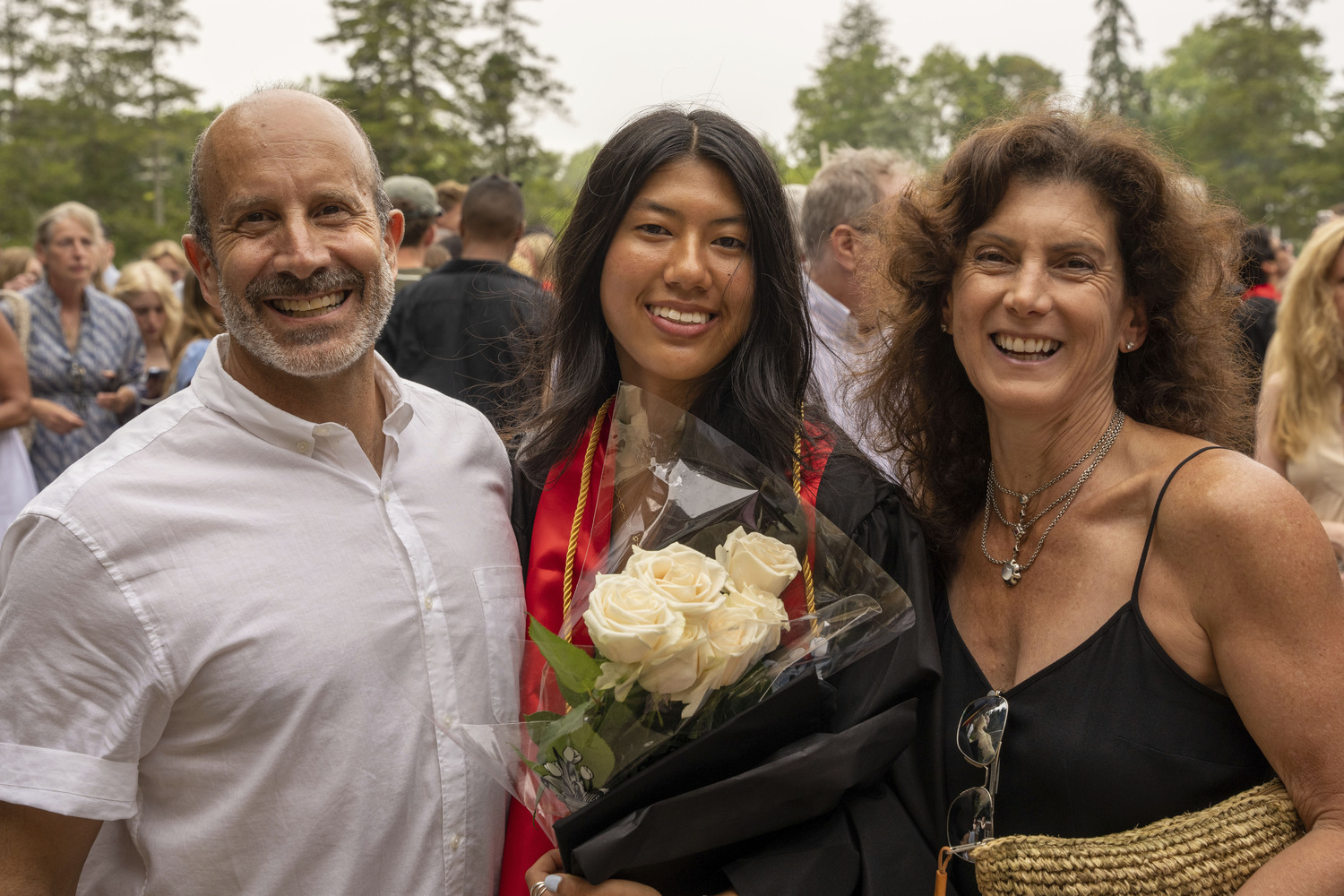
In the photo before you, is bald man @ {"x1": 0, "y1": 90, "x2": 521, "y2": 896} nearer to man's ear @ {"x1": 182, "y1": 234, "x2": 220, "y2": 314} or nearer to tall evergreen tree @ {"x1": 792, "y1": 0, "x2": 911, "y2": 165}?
man's ear @ {"x1": 182, "y1": 234, "x2": 220, "y2": 314}

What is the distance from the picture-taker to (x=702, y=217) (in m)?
2.36

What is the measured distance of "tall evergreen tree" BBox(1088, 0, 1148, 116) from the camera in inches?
1655

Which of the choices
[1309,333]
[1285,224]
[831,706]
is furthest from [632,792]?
[1285,224]

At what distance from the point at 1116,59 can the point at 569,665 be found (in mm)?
47091

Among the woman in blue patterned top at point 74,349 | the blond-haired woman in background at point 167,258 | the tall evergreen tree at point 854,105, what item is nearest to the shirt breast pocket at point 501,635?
the woman in blue patterned top at point 74,349

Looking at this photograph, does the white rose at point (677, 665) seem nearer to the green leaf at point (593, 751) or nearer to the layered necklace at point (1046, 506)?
the green leaf at point (593, 751)

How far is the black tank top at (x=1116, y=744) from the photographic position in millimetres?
1917

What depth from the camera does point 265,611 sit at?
1.91 m

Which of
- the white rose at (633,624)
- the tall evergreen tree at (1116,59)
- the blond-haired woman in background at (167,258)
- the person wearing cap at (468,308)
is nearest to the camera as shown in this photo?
the white rose at (633,624)

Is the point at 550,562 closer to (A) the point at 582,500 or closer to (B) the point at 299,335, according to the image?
(A) the point at 582,500

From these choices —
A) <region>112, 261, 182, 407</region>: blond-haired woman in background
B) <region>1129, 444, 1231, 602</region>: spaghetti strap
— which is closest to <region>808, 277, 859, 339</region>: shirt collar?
<region>1129, 444, 1231, 602</region>: spaghetti strap

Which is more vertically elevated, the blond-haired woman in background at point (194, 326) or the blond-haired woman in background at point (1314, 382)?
the blond-haired woman in background at point (1314, 382)

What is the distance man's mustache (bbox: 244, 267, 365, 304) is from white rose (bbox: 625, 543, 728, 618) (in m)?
0.87

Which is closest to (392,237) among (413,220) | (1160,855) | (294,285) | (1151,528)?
(294,285)
